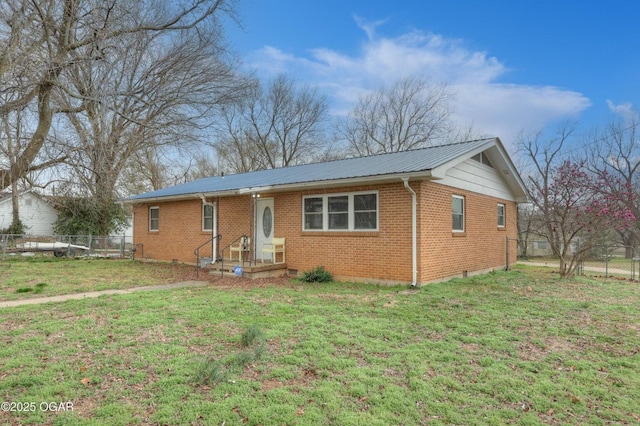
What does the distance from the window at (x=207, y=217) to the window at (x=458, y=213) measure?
28.8 ft

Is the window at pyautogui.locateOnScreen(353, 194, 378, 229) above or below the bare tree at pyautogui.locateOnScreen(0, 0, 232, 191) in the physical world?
below

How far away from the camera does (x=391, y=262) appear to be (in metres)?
9.81

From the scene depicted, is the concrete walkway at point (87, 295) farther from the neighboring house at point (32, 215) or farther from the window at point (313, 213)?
the neighboring house at point (32, 215)

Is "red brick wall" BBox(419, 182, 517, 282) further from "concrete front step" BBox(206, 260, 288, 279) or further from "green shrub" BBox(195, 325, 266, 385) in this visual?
"green shrub" BBox(195, 325, 266, 385)

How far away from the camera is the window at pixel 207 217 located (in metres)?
14.7

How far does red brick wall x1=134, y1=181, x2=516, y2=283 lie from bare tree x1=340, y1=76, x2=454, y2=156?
15588 millimetres

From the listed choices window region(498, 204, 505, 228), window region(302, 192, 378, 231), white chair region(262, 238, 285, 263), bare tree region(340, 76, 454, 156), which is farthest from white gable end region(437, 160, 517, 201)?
bare tree region(340, 76, 454, 156)

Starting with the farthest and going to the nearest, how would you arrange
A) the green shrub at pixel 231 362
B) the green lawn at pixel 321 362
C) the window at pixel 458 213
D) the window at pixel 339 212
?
the window at pixel 458 213
the window at pixel 339 212
the green shrub at pixel 231 362
the green lawn at pixel 321 362

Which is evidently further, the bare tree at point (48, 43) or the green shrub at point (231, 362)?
the bare tree at point (48, 43)

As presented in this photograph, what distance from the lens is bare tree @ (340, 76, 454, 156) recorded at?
29591 millimetres

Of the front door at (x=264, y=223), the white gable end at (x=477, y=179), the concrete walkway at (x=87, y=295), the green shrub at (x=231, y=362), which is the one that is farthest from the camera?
the front door at (x=264, y=223)

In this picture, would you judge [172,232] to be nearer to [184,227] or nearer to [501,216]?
[184,227]

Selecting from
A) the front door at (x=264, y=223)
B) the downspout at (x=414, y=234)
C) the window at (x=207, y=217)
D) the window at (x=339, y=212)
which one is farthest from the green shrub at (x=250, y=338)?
the window at (x=207, y=217)

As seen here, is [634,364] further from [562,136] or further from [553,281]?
[562,136]
